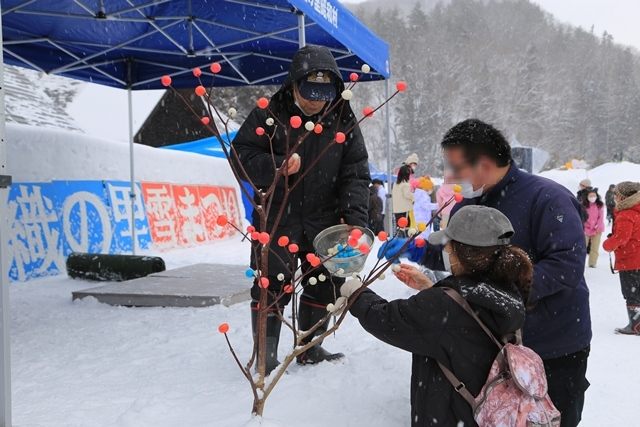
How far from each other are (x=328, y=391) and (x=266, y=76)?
19.2ft

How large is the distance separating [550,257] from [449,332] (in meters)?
0.54

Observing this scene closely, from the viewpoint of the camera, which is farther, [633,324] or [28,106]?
[28,106]

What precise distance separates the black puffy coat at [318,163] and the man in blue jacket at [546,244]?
0.74m

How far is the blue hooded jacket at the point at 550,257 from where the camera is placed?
213cm

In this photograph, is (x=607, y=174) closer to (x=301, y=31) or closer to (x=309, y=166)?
(x=301, y=31)

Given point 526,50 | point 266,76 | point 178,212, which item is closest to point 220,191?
point 178,212

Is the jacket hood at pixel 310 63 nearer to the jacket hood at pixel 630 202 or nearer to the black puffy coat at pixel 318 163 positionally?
the black puffy coat at pixel 318 163

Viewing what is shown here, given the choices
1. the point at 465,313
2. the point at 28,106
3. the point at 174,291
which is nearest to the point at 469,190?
the point at 465,313

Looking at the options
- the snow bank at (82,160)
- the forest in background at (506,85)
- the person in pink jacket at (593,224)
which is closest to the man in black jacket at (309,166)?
the snow bank at (82,160)

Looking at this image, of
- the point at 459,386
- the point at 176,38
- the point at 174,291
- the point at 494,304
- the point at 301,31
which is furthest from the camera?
the point at 176,38

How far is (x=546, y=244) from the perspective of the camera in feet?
7.14

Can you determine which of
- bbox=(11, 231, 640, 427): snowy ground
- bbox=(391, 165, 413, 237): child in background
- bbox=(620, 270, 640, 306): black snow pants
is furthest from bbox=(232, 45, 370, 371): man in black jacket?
bbox=(391, 165, 413, 237): child in background

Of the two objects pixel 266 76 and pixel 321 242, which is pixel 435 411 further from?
pixel 266 76

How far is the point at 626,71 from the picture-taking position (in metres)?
74.8
